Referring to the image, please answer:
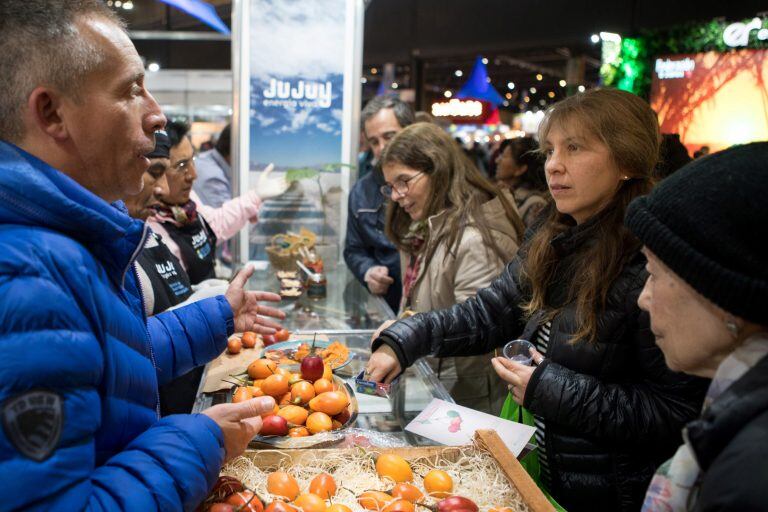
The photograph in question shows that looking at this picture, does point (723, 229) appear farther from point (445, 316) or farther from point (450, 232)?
point (450, 232)

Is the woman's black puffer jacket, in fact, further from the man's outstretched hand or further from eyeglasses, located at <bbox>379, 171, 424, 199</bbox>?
eyeglasses, located at <bbox>379, 171, 424, 199</bbox>

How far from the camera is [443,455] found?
1.65 metres

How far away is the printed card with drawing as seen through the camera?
5.81 feet

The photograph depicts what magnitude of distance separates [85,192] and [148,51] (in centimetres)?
1062

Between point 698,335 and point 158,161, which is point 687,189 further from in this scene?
point 158,161

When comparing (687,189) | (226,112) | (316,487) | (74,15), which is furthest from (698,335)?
(226,112)

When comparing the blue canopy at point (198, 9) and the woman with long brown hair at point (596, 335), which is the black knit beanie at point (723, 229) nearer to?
the woman with long brown hair at point (596, 335)

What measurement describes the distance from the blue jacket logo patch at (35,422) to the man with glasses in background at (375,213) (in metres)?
3.26

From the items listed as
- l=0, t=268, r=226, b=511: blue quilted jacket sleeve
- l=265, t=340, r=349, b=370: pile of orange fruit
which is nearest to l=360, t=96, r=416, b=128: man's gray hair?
l=265, t=340, r=349, b=370: pile of orange fruit

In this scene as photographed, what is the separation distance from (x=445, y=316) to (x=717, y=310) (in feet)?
4.48

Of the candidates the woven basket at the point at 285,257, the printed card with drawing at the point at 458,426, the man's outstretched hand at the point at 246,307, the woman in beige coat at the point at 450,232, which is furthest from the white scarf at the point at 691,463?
the woven basket at the point at 285,257

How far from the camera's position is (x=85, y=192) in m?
1.08

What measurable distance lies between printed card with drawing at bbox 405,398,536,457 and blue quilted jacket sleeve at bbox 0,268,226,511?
0.84 metres

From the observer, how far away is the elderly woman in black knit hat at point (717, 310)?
862mm
